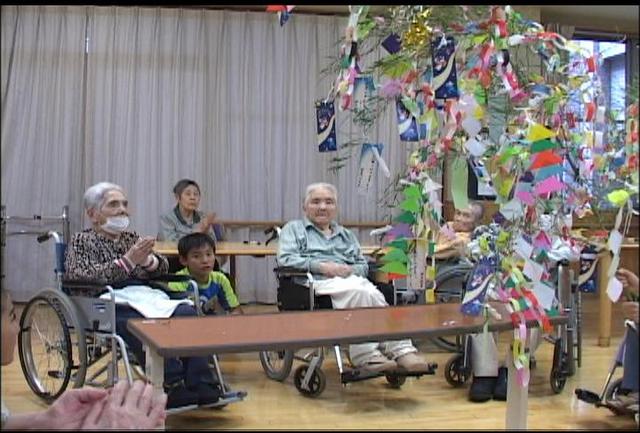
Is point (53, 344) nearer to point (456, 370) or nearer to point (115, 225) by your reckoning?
point (115, 225)

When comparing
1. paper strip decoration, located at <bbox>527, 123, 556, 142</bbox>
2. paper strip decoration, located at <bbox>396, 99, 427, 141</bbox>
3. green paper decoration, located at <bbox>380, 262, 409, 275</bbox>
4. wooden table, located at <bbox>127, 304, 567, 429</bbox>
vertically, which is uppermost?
paper strip decoration, located at <bbox>396, 99, 427, 141</bbox>

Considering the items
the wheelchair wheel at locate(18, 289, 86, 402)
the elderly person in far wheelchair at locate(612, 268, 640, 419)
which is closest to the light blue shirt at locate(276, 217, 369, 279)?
the wheelchair wheel at locate(18, 289, 86, 402)

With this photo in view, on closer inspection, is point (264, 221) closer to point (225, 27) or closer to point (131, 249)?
point (225, 27)

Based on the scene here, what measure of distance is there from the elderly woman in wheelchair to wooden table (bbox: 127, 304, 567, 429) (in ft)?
1.39

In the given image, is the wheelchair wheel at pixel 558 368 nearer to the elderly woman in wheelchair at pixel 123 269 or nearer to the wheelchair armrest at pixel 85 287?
the elderly woman in wheelchair at pixel 123 269

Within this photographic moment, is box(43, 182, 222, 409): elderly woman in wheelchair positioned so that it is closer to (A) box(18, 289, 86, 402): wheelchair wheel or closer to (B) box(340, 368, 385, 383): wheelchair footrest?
(A) box(18, 289, 86, 402): wheelchair wheel

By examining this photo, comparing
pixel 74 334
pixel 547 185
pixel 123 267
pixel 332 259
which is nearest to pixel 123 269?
pixel 123 267

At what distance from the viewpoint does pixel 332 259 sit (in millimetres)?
3338

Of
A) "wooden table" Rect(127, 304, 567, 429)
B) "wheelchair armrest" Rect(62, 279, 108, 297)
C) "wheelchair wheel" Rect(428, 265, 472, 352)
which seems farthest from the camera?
"wheelchair wheel" Rect(428, 265, 472, 352)

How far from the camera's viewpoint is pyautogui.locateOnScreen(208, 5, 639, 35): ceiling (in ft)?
3.76

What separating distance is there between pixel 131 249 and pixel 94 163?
0.92m

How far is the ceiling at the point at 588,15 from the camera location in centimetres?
114

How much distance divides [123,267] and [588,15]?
1914mm

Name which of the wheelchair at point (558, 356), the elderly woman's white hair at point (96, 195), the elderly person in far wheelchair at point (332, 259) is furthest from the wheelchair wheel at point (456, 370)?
the elderly woman's white hair at point (96, 195)
